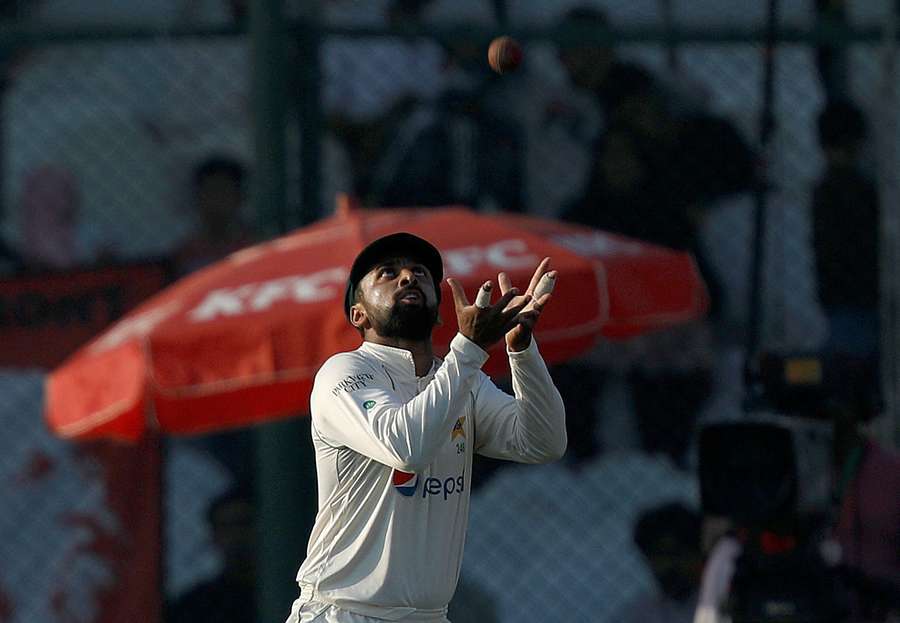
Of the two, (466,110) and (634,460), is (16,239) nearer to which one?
(466,110)

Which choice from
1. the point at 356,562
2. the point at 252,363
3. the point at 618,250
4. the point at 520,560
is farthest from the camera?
the point at 520,560

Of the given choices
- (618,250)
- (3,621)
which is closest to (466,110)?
(618,250)

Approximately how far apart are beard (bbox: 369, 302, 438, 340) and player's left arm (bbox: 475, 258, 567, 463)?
194 mm

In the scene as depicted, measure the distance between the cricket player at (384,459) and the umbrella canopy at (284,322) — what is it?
4.74 feet

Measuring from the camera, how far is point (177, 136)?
7004 mm

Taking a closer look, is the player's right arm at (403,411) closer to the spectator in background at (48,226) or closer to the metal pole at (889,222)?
the metal pole at (889,222)

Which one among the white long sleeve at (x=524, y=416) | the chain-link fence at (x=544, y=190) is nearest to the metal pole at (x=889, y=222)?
the chain-link fence at (x=544, y=190)

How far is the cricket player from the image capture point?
12.1 ft

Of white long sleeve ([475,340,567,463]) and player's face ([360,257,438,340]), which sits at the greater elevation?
player's face ([360,257,438,340])

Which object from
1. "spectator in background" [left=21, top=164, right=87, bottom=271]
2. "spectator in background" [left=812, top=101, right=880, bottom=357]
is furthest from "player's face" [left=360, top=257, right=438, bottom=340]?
"spectator in background" [left=21, top=164, right=87, bottom=271]

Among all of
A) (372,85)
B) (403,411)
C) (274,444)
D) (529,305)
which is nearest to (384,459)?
(403,411)

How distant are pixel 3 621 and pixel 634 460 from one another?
8.13 feet

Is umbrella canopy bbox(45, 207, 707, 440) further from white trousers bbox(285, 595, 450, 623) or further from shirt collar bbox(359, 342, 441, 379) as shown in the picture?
white trousers bbox(285, 595, 450, 623)

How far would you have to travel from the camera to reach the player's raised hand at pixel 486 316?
348cm
